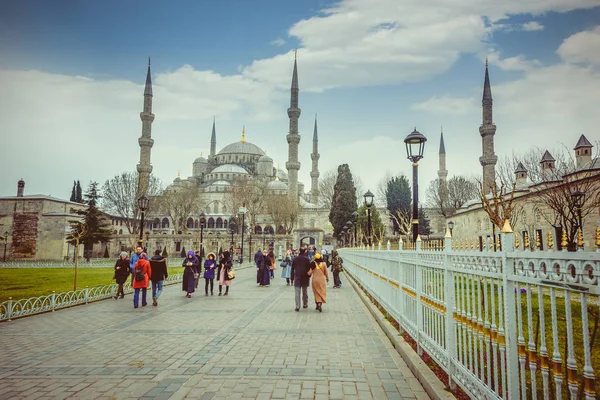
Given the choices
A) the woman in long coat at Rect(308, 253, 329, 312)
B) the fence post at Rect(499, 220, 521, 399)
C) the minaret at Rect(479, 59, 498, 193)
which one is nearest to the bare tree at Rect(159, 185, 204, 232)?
the minaret at Rect(479, 59, 498, 193)

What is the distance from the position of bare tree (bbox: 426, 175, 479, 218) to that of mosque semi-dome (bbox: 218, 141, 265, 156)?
47.1 meters

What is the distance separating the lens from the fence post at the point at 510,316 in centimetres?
251

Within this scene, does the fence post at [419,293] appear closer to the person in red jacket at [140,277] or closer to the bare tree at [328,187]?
the person in red jacket at [140,277]

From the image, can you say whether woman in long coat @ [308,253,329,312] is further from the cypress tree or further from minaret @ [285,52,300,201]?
the cypress tree

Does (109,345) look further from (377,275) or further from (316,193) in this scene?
(316,193)

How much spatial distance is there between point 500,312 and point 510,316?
0.17 meters

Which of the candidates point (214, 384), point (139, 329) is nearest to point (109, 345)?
point (139, 329)

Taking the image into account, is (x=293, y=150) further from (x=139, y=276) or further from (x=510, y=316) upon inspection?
(x=510, y=316)

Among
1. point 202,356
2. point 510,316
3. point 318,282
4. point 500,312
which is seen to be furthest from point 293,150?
point 510,316

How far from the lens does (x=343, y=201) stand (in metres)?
40.4

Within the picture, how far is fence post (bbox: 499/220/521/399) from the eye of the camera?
99.0 inches

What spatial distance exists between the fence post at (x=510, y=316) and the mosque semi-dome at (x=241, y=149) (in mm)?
89288

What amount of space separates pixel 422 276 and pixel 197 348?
10.9ft

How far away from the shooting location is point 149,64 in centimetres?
5447
